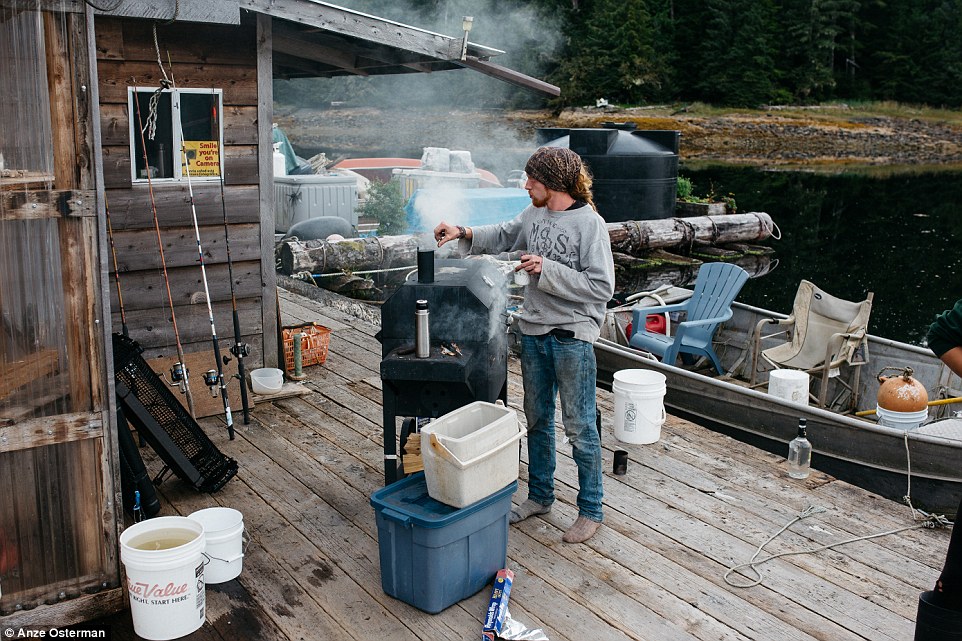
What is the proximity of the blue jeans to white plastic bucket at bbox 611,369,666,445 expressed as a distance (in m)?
1.27

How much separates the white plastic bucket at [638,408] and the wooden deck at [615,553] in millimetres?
104

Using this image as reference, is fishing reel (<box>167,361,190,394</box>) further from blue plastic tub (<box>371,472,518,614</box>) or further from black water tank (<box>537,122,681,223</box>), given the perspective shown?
black water tank (<box>537,122,681,223</box>)

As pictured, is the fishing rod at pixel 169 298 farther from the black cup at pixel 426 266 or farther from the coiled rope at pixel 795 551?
the coiled rope at pixel 795 551

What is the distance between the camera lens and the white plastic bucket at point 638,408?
19.3 ft

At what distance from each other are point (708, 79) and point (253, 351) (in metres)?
47.1

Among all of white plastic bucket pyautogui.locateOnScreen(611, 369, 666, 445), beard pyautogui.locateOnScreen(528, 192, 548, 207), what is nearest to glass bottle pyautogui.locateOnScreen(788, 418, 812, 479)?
white plastic bucket pyautogui.locateOnScreen(611, 369, 666, 445)

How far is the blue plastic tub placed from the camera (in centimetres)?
380

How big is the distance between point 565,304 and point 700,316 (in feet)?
15.5

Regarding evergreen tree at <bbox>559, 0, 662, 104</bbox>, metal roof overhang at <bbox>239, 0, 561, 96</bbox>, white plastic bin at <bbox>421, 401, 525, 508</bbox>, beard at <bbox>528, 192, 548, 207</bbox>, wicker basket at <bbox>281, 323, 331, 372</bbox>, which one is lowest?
wicker basket at <bbox>281, 323, 331, 372</bbox>

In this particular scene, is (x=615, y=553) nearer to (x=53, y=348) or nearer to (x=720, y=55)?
(x=53, y=348)

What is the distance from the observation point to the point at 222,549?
4059mm

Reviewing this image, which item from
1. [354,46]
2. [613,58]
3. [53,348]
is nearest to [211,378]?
[53,348]

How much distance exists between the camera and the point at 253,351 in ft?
22.5

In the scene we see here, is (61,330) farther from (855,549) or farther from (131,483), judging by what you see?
(855,549)
